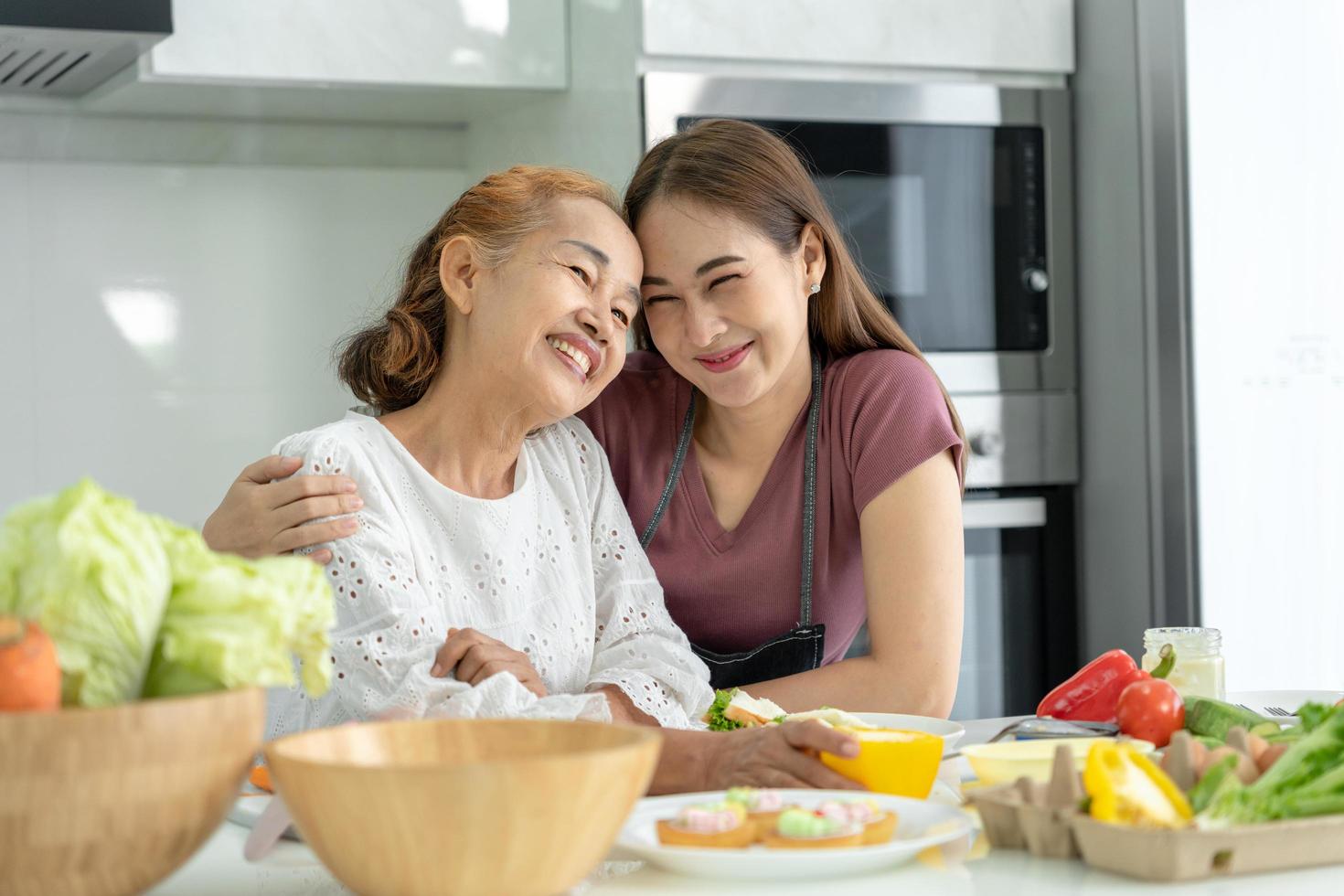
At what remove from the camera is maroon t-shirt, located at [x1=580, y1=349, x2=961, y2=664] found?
73.0 inches

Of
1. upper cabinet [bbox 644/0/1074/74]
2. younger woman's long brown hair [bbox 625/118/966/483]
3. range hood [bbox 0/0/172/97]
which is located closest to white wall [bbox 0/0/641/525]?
upper cabinet [bbox 644/0/1074/74]

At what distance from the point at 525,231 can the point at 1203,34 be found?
138 centimetres

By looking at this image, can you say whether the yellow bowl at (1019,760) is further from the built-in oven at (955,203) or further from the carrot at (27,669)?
the built-in oven at (955,203)

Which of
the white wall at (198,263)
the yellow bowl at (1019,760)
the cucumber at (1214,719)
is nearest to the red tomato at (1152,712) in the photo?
the cucumber at (1214,719)

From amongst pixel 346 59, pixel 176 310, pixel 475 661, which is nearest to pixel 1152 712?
pixel 475 661

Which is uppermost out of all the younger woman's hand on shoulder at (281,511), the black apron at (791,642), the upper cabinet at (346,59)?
the upper cabinet at (346,59)

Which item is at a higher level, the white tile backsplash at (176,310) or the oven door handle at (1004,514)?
the white tile backsplash at (176,310)

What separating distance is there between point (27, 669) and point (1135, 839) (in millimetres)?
604

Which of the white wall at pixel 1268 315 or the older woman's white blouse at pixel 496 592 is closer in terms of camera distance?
the older woman's white blouse at pixel 496 592

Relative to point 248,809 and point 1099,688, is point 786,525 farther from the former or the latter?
point 248,809

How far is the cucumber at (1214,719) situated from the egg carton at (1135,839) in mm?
262

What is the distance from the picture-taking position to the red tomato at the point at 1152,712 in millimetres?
1186

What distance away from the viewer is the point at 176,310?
265 centimetres

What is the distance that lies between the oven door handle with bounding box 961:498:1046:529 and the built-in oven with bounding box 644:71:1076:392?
196 millimetres
